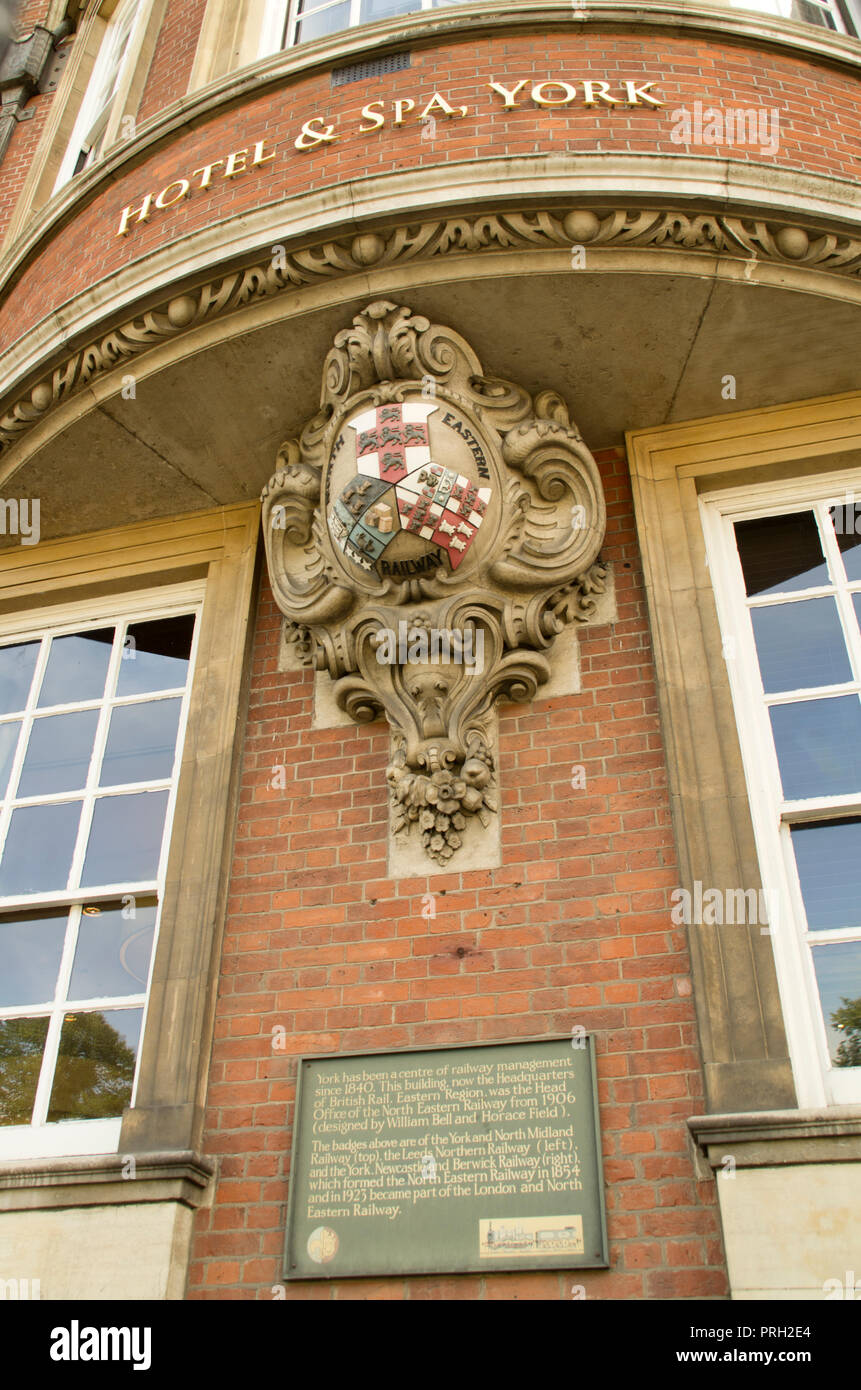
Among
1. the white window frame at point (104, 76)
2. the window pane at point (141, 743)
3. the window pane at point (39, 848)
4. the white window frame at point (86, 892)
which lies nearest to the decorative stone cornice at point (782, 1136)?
the white window frame at point (86, 892)

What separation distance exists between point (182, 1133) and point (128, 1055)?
554mm

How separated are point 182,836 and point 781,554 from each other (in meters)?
2.82

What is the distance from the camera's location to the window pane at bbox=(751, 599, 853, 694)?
15.4 feet

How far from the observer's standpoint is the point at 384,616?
15.6ft

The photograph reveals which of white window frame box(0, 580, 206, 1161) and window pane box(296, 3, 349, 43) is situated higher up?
window pane box(296, 3, 349, 43)

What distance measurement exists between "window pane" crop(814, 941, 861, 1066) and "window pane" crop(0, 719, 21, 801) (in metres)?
3.75

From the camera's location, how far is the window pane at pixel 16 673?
5855 mm

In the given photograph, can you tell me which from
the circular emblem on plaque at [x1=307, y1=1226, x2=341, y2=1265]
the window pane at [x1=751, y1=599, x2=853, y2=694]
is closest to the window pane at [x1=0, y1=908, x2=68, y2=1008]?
the circular emblem on plaque at [x1=307, y1=1226, x2=341, y2=1265]

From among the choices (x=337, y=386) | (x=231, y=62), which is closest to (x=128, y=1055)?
(x=337, y=386)

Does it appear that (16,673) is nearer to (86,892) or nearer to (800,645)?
(86,892)

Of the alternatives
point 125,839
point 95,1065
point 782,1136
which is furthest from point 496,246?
point 95,1065

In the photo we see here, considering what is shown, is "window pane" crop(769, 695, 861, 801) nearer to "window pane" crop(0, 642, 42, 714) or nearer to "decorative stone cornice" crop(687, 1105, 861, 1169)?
"decorative stone cornice" crop(687, 1105, 861, 1169)
